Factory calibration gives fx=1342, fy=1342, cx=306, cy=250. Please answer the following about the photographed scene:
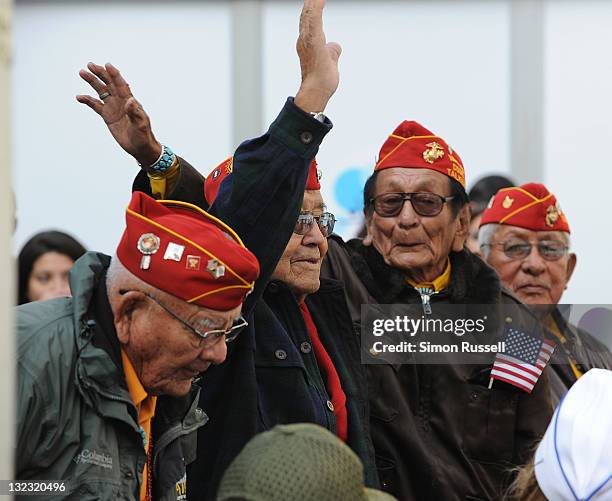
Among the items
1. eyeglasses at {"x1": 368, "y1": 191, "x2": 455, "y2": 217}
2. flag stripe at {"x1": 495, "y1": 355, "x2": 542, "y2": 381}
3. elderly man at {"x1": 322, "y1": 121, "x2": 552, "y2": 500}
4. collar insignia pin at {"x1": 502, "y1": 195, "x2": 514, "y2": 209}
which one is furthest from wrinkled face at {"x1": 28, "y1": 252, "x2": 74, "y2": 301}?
flag stripe at {"x1": 495, "y1": 355, "x2": 542, "y2": 381}

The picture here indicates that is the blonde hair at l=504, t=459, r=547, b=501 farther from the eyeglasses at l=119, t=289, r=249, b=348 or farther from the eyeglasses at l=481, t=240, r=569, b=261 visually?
the eyeglasses at l=481, t=240, r=569, b=261

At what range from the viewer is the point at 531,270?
589 centimetres

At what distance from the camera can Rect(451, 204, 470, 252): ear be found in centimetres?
512

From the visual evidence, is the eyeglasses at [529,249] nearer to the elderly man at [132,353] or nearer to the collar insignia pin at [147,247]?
the elderly man at [132,353]

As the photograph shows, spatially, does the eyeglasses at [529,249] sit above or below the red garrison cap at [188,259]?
above

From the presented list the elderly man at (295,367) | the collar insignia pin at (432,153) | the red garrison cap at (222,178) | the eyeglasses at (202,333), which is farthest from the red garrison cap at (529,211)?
the eyeglasses at (202,333)

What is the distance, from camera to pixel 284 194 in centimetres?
367

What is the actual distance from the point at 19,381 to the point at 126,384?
0.30m

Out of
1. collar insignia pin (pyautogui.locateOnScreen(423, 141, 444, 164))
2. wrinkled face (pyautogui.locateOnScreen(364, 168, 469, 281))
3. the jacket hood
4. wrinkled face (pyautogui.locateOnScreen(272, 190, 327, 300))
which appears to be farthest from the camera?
collar insignia pin (pyautogui.locateOnScreen(423, 141, 444, 164))

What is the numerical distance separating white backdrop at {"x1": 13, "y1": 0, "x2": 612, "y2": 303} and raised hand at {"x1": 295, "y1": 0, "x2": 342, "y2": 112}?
3732 millimetres

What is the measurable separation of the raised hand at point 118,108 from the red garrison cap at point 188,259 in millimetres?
734

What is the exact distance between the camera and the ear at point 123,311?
329 centimetres

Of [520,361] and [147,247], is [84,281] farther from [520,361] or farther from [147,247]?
[520,361]

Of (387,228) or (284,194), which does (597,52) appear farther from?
(284,194)
